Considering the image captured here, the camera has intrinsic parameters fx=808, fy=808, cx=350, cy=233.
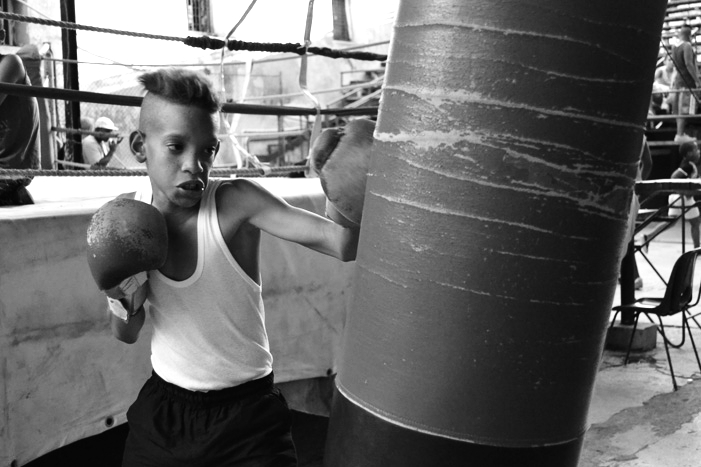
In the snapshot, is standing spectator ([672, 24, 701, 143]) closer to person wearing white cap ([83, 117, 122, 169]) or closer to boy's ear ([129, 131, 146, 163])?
person wearing white cap ([83, 117, 122, 169])

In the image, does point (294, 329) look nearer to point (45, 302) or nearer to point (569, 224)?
point (45, 302)

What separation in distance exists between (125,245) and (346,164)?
0.39 meters

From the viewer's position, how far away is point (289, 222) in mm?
1477

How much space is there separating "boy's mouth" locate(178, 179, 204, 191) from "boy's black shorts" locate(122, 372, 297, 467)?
0.38 m

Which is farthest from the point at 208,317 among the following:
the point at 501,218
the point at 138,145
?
the point at 501,218

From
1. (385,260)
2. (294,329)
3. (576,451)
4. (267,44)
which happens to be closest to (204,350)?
(385,260)

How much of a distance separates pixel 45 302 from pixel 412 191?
1436mm

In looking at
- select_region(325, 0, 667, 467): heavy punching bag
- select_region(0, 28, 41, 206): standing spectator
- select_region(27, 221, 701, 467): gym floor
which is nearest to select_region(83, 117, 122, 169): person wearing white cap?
select_region(0, 28, 41, 206): standing spectator

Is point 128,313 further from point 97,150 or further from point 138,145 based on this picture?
point 97,150

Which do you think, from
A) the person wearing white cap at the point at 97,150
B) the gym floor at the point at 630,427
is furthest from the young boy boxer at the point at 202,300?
the person wearing white cap at the point at 97,150

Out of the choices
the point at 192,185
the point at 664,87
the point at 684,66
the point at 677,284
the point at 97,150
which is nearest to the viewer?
the point at 192,185

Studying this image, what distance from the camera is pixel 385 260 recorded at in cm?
98

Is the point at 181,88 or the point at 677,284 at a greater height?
the point at 181,88

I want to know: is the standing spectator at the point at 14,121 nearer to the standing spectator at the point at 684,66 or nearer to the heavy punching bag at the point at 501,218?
the heavy punching bag at the point at 501,218
